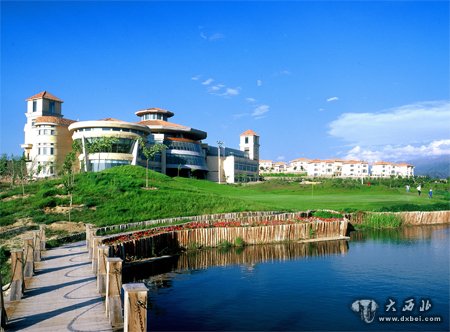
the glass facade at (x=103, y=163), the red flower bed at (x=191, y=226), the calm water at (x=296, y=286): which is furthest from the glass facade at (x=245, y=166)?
the calm water at (x=296, y=286)

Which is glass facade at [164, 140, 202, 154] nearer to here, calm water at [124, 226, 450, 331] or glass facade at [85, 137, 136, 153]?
glass facade at [85, 137, 136, 153]

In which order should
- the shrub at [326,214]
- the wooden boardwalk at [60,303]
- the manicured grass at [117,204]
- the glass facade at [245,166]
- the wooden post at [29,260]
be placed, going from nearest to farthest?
the wooden boardwalk at [60,303], the wooden post at [29,260], the manicured grass at [117,204], the shrub at [326,214], the glass facade at [245,166]

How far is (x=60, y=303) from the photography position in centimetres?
1444

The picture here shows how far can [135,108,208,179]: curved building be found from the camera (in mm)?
96375

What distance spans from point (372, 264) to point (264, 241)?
987cm

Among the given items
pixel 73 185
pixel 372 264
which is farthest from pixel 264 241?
pixel 73 185

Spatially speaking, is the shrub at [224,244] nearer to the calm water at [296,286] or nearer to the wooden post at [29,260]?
the calm water at [296,286]

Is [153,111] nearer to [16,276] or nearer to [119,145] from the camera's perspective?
[119,145]

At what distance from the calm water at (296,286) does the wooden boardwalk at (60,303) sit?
3.19 m

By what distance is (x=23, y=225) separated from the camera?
35.4 metres

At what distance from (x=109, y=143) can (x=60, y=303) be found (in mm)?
62968

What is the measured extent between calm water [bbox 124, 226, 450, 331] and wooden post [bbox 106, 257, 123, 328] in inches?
164

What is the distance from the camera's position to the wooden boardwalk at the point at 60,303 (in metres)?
12.4

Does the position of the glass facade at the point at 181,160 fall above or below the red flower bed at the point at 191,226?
above
